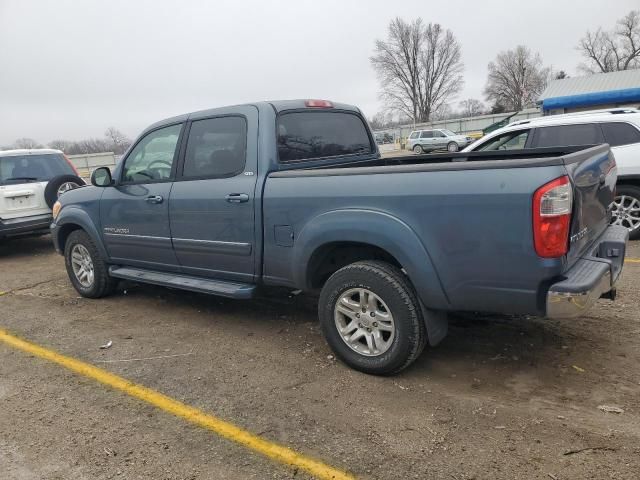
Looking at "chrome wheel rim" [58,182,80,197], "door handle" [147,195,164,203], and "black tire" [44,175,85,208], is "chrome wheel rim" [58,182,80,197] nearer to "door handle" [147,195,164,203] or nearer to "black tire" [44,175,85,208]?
"black tire" [44,175,85,208]

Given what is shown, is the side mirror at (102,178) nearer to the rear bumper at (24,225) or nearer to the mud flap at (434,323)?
the mud flap at (434,323)

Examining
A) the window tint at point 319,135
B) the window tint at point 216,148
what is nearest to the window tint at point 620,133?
the window tint at point 319,135

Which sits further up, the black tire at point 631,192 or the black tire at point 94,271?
the black tire at point 631,192

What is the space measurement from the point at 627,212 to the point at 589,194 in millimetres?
4392

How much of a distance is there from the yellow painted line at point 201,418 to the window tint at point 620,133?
6.19m

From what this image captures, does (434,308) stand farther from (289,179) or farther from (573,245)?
(289,179)

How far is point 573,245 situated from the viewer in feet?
9.57

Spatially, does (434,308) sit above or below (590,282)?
below

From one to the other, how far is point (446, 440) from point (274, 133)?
256 centimetres

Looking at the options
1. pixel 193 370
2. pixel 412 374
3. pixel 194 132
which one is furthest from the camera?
pixel 194 132

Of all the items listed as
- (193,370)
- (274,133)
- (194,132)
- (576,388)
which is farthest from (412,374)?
(194,132)

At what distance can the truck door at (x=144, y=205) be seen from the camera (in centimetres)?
470

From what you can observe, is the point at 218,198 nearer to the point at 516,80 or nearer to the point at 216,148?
the point at 216,148

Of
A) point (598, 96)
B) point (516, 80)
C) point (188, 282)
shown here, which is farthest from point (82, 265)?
point (516, 80)
